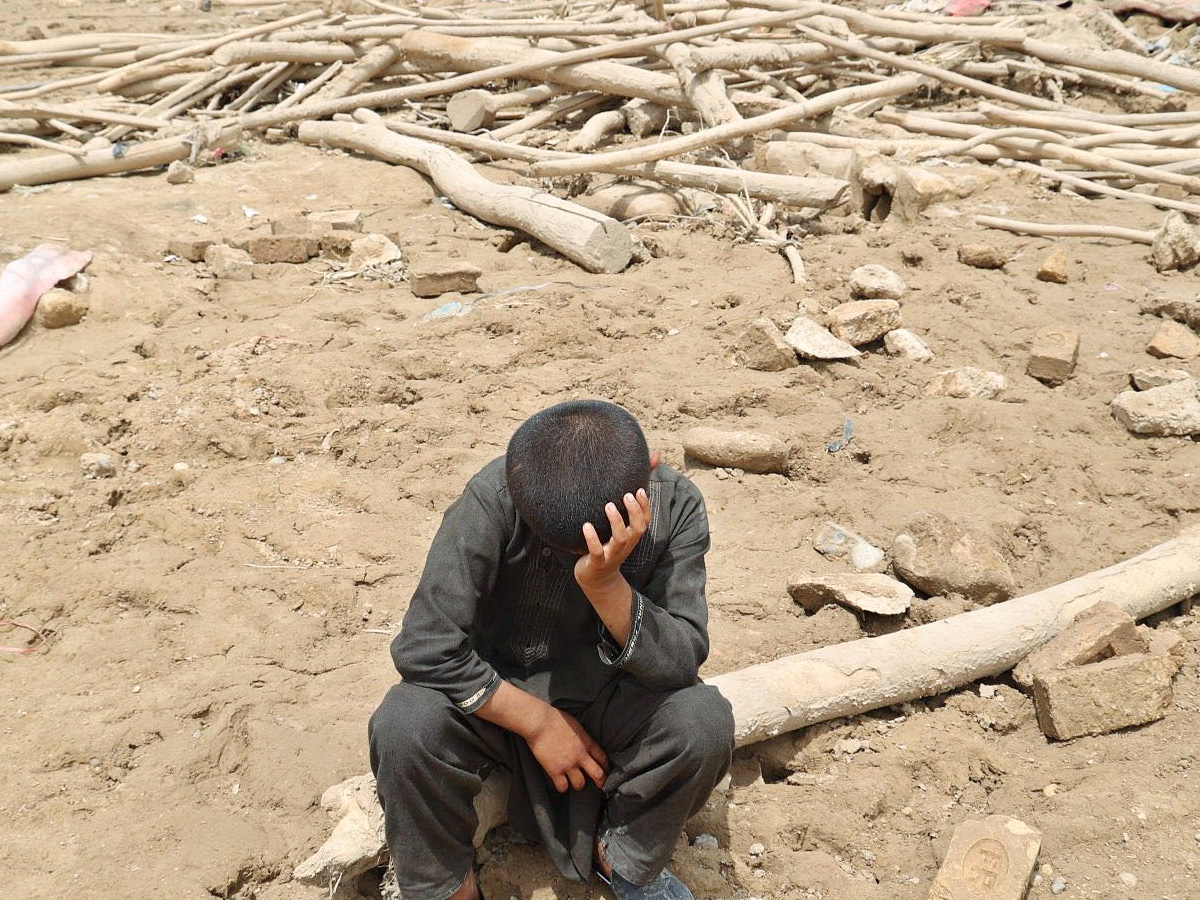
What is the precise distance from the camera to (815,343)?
14.7 ft

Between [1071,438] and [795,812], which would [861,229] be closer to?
[1071,438]

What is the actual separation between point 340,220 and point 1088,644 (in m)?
4.65

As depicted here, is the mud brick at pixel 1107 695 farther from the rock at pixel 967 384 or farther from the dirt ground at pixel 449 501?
the rock at pixel 967 384

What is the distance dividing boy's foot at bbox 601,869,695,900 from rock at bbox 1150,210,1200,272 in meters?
4.48

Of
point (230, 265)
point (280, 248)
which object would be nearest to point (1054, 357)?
point (280, 248)

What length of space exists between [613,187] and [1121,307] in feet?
9.61

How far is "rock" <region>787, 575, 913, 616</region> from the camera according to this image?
3068mm

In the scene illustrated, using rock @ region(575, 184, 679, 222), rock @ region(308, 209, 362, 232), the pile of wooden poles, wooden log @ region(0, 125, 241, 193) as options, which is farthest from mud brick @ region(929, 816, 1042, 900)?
wooden log @ region(0, 125, 241, 193)

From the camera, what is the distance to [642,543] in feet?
7.04

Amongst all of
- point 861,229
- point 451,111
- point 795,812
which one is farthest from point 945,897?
point 451,111

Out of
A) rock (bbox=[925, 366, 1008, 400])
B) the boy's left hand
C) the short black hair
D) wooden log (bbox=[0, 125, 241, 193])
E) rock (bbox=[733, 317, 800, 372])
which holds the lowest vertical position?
rock (bbox=[925, 366, 1008, 400])

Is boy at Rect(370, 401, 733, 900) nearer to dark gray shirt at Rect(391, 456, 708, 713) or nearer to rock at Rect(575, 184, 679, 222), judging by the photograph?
→ dark gray shirt at Rect(391, 456, 708, 713)

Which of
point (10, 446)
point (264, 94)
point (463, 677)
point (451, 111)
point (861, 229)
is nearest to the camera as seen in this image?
point (463, 677)

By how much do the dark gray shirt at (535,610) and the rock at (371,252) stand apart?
11.9ft
